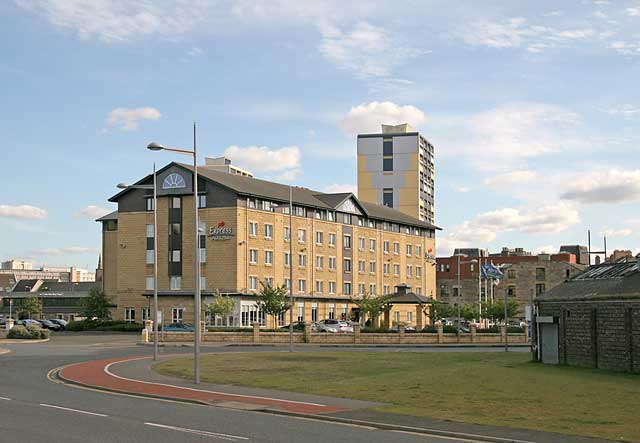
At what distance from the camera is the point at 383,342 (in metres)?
67.4

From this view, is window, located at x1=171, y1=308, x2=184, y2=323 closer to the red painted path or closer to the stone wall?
the red painted path

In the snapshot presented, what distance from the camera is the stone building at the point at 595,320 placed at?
105 ft

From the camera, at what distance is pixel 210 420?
66.3 feet

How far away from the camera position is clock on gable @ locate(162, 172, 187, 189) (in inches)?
3642

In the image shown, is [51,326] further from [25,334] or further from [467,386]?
[467,386]

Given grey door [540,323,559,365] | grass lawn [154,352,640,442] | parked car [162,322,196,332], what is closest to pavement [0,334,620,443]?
grass lawn [154,352,640,442]

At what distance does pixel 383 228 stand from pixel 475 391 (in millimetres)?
88074

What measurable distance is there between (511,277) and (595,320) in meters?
98.0

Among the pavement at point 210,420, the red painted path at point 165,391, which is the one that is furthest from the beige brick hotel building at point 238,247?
the pavement at point 210,420

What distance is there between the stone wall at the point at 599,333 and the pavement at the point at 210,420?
43.3ft

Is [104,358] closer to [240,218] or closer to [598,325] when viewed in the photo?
[598,325]

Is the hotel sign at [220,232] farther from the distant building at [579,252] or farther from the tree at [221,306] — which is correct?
the distant building at [579,252]

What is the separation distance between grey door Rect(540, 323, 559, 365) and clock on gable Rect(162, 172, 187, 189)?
59142 millimetres

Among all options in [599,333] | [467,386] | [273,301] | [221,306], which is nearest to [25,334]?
[221,306]
